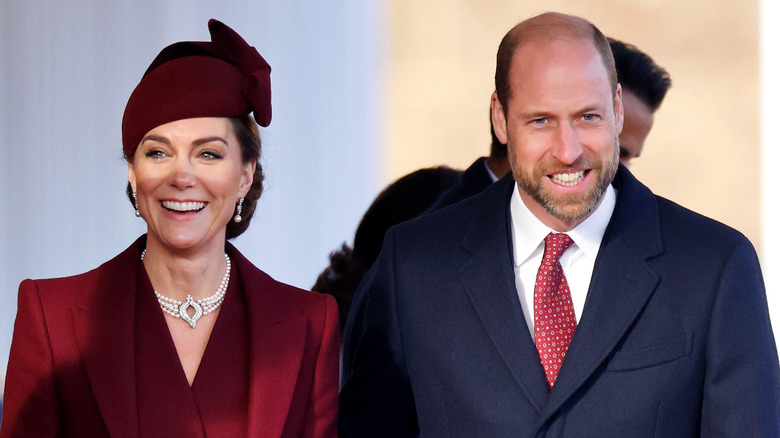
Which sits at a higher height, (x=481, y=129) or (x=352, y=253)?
(x=481, y=129)

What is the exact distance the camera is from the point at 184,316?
8.15ft

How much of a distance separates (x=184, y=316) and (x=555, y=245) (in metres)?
0.80

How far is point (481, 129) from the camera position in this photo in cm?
677

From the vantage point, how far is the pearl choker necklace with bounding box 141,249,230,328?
8.13 ft

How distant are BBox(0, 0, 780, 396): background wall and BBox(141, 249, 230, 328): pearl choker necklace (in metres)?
2.60

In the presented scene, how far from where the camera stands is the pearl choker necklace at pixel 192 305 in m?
2.48

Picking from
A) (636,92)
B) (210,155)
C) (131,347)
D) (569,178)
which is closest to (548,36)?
(569,178)

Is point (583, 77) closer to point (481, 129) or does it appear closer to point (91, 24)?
point (91, 24)

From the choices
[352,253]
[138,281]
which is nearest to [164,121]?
[138,281]

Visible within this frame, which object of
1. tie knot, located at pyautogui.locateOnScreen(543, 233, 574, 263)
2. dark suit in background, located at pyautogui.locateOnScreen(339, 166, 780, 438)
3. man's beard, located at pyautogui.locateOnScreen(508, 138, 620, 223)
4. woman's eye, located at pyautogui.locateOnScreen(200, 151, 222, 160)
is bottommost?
dark suit in background, located at pyautogui.locateOnScreen(339, 166, 780, 438)

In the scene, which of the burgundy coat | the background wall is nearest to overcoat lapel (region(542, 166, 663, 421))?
the burgundy coat

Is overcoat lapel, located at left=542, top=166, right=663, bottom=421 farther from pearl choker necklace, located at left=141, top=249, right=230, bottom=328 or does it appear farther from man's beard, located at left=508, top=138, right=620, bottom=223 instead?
pearl choker necklace, located at left=141, top=249, right=230, bottom=328

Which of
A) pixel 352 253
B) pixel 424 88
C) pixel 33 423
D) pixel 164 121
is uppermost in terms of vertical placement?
pixel 424 88

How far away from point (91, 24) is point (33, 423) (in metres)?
3.13
